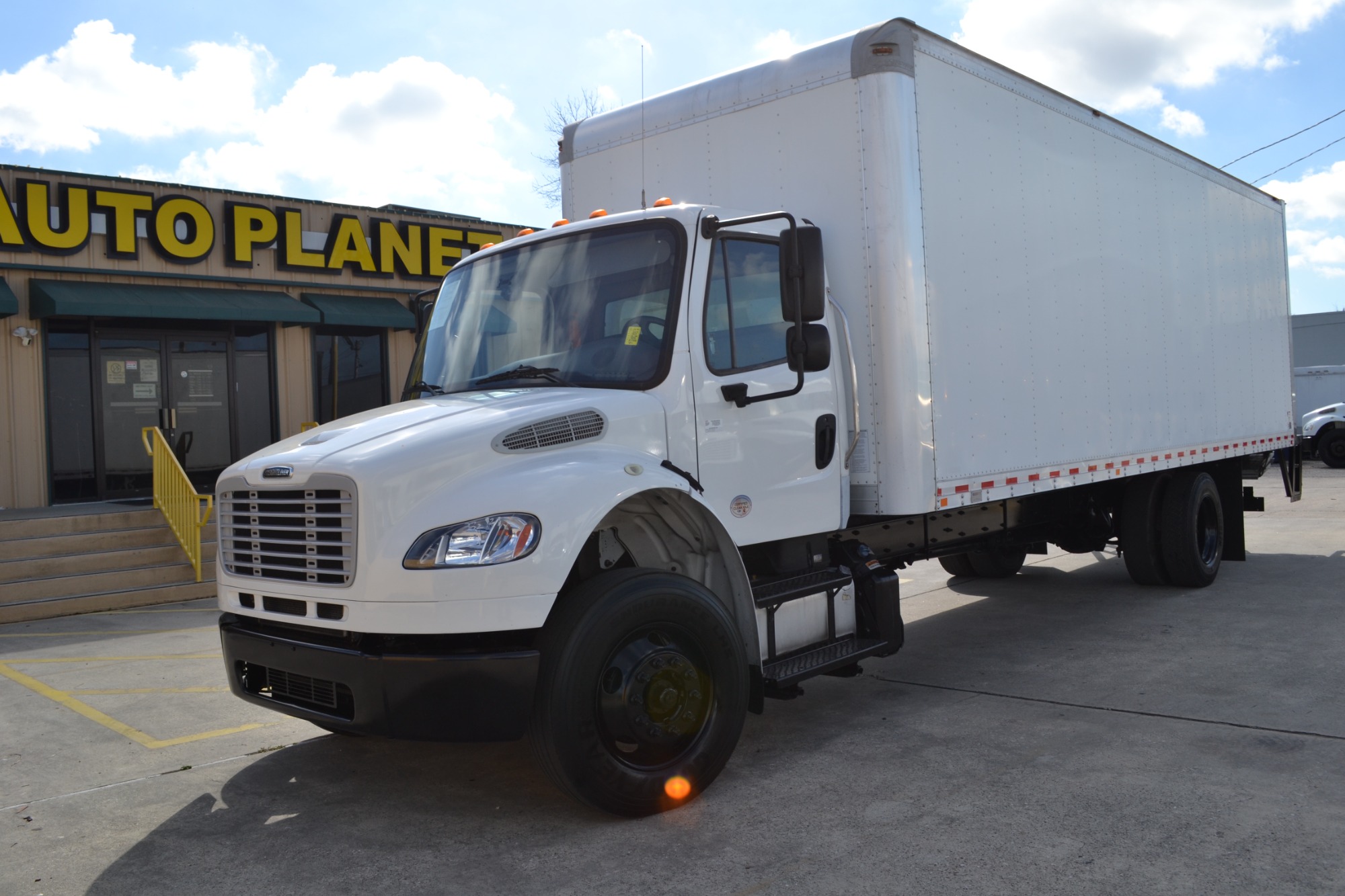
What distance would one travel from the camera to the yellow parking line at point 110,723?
5855mm

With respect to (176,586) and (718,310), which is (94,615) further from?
(718,310)

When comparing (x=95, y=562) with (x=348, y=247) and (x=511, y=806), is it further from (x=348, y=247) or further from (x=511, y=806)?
(x=511, y=806)

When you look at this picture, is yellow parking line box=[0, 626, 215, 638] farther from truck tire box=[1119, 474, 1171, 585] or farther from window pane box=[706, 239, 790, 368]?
truck tire box=[1119, 474, 1171, 585]

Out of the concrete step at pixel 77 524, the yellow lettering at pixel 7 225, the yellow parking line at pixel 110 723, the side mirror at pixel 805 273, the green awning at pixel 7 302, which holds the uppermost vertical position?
the yellow lettering at pixel 7 225

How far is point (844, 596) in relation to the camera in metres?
5.56

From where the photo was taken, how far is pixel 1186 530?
9.26m

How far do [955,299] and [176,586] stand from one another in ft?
30.5

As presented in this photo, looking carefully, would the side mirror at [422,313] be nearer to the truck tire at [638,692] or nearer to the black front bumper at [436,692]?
the truck tire at [638,692]

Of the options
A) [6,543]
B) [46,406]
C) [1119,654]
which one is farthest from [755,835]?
[46,406]

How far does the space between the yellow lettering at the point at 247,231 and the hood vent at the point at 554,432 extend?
1329 cm

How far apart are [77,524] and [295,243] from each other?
6.20m

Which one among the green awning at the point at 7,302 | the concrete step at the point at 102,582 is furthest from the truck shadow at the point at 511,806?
the green awning at the point at 7,302

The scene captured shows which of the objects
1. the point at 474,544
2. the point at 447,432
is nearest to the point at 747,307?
the point at 447,432

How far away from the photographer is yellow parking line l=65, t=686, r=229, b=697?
704 centimetres
